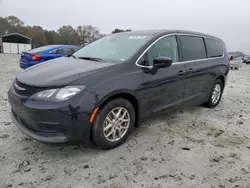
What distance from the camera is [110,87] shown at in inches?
101

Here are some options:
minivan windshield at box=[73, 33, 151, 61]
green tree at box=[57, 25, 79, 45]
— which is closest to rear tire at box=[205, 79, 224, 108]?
minivan windshield at box=[73, 33, 151, 61]

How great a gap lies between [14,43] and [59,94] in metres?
39.2

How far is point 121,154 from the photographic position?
2709 millimetres

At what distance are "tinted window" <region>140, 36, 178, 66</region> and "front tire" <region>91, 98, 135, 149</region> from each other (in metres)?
0.74

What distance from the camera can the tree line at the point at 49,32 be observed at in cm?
4862

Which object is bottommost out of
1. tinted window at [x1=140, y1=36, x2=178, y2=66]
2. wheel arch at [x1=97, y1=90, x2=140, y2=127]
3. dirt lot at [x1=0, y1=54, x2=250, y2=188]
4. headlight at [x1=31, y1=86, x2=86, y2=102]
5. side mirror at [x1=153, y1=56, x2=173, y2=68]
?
dirt lot at [x1=0, y1=54, x2=250, y2=188]

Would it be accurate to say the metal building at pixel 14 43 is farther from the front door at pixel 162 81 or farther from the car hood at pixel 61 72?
the front door at pixel 162 81

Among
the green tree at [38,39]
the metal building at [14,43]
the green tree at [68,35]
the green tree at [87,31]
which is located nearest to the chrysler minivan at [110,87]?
the metal building at [14,43]

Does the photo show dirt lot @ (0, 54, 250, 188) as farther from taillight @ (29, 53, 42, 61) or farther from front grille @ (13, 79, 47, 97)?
taillight @ (29, 53, 42, 61)

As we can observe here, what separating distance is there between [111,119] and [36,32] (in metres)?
53.7

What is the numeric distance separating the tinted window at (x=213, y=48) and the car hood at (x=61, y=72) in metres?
2.59

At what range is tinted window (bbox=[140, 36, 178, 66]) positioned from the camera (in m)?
3.09

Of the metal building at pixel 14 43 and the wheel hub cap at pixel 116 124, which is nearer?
the wheel hub cap at pixel 116 124

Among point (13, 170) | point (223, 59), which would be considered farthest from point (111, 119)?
point (223, 59)
